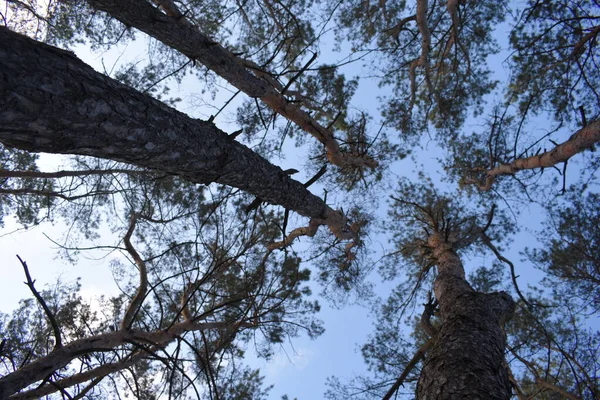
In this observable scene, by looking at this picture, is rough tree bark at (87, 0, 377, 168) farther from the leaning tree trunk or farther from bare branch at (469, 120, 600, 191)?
bare branch at (469, 120, 600, 191)

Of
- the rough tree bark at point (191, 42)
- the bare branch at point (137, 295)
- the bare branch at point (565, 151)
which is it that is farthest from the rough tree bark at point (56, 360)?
the bare branch at point (565, 151)

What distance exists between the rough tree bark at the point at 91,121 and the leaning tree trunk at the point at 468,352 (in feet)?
5.51

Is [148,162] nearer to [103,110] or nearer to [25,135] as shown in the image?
[103,110]

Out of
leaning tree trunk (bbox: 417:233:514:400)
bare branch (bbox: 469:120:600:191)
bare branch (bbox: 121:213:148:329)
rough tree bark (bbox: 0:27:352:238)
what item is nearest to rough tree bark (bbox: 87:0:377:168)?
rough tree bark (bbox: 0:27:352:238)

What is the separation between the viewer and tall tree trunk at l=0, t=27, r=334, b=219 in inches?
37.5

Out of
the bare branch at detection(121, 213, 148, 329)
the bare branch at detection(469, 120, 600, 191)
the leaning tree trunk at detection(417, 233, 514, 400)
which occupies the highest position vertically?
the bare branch at detection(469, 120, 600, 191)

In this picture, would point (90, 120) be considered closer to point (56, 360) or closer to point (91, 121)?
point (91, 121)

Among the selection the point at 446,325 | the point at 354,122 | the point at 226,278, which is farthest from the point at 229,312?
the point at 354,122

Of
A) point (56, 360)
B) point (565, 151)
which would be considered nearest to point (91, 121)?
point (56, 360)

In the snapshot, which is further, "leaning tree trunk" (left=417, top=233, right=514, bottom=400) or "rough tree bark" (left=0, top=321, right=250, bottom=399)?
"rough tree bark" (left=0, top=321, right=250, bottom=399)

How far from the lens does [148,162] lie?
1.56 meters

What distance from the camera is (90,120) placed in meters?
1.16

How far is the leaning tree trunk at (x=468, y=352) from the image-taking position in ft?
5.59

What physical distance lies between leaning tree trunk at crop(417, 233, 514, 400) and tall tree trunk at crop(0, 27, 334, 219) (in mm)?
1696
